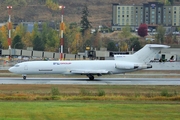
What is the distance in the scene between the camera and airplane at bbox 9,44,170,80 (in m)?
64.4

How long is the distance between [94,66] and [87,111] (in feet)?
112

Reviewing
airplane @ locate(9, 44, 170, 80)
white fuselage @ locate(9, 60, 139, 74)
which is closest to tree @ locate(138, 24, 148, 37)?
airplane @ locate(9, 44, 170, 80)

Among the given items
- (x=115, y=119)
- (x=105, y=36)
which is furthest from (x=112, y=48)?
(x=115, y=119)

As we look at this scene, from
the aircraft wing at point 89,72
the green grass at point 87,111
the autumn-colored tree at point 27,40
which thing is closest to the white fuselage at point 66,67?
the aircraft wing at point 89,72

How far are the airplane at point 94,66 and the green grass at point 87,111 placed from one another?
29439 millimetres

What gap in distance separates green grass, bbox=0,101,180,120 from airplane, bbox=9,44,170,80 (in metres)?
29.4

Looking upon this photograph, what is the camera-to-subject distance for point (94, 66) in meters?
65.1

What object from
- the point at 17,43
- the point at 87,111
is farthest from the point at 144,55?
the point at 17,43

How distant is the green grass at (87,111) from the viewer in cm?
2877

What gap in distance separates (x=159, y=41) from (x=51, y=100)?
416 feet

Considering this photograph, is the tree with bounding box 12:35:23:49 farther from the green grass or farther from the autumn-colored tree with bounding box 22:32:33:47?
the green grass

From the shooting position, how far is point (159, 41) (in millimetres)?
162875

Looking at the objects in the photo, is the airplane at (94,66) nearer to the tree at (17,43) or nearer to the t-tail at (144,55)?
the t-tail at (144,55)

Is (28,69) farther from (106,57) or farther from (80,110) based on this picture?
(106,57)
